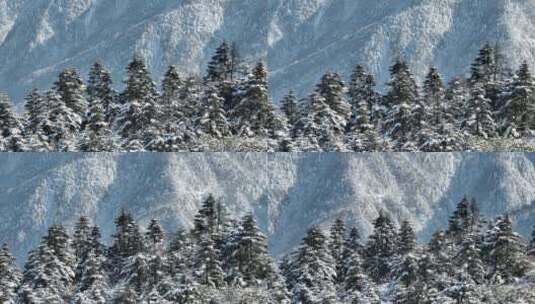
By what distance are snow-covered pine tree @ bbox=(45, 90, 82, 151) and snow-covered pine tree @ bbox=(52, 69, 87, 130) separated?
20 cm

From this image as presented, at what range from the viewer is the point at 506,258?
92250mm

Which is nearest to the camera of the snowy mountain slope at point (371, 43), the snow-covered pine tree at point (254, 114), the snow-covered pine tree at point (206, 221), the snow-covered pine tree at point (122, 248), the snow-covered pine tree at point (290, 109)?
the snow-covered pine tree at point (122, 248)

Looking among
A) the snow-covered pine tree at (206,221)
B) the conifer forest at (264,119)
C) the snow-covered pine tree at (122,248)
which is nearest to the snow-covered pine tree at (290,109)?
the conifer forest at (264,119)

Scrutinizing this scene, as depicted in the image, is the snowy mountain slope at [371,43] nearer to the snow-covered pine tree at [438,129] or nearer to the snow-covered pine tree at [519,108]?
the snow-covered pine tree at [519,108]

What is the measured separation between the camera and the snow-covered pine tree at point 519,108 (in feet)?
311

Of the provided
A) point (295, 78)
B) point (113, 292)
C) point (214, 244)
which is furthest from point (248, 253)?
point (295, 78)

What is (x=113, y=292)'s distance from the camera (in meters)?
90.1

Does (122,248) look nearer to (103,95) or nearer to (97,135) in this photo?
(97,135)

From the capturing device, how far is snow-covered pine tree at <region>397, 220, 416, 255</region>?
92.1m

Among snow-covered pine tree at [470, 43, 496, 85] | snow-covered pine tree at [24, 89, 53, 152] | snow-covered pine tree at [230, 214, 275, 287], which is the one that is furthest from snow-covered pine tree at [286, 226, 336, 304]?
snow-covered pine tree at [24, 89, 53, 152]

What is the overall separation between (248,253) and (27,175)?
15.7 meters

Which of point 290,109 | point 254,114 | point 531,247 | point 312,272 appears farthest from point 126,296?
point 531,247

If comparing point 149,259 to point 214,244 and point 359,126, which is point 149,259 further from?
point 359,126

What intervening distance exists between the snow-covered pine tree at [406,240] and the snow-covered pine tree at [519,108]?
8901 millimetres
